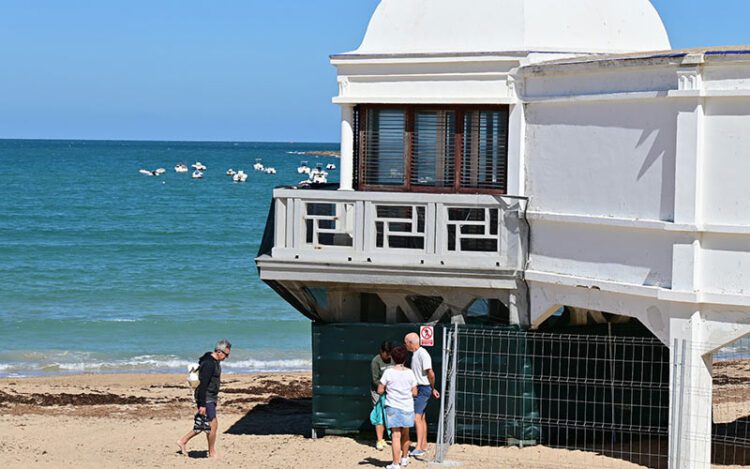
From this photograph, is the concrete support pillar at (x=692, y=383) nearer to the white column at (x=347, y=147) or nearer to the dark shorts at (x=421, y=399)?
the dark shorts at (x=421, y=399)

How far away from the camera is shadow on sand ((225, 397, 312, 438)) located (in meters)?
21.5

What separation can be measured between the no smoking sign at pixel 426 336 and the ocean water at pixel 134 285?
1455 centimetres

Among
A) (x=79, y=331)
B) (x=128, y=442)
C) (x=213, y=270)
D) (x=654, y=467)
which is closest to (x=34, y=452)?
(x=128, y=442)

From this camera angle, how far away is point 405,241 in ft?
61.6

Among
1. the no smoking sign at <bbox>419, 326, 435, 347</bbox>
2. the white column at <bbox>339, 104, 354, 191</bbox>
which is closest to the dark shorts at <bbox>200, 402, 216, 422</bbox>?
the no smoking sign at <bbox>419, 326, 435, 347</bbox>

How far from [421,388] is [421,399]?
14cm

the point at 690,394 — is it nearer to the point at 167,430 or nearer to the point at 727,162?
the point at 727,162

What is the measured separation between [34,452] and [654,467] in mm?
8210

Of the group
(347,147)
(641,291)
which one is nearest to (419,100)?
(347,147)

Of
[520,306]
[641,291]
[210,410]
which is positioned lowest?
[210,410]

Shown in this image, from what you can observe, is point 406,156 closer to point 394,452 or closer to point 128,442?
point 394,452

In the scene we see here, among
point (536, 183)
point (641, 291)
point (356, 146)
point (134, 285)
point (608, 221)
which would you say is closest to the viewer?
point (641, 291)

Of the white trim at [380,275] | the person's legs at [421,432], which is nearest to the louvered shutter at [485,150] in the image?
the white trim at [380,275]

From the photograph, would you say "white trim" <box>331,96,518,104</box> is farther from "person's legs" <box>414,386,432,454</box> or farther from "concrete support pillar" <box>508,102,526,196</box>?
"person's legs" <box>414,386,432,454</box>
